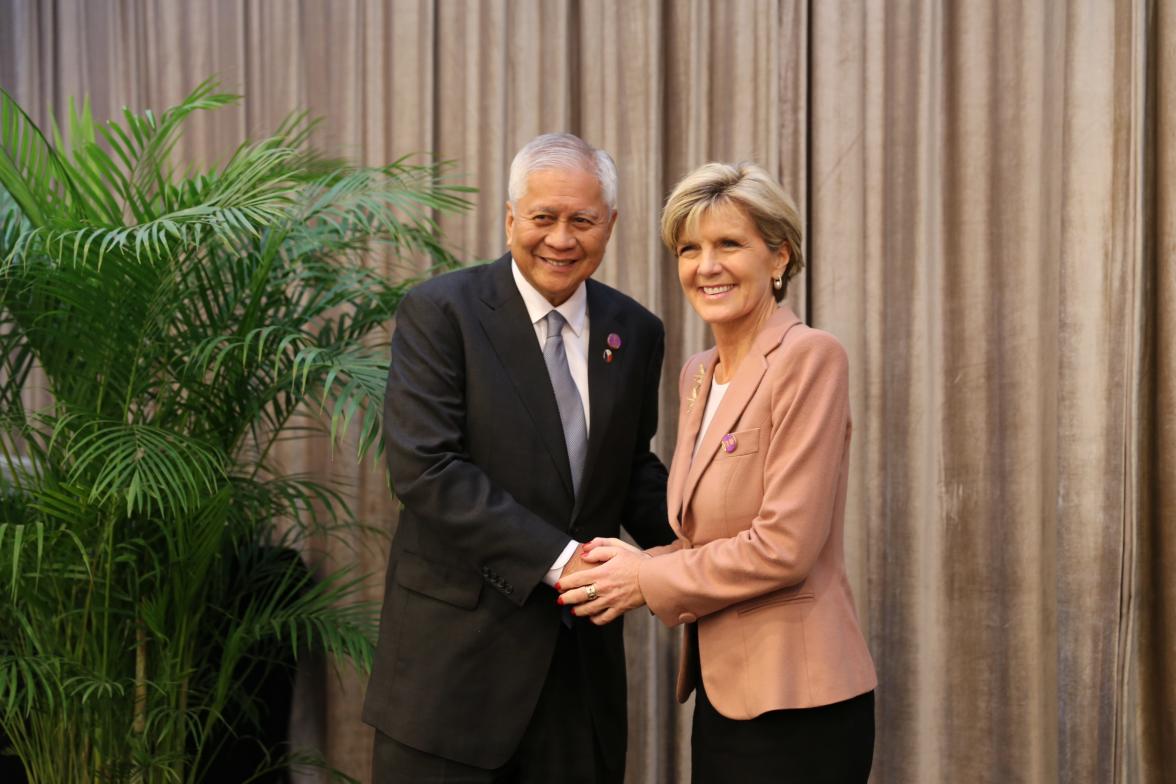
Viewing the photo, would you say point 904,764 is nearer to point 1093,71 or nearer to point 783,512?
point 783,512

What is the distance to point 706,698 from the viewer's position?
1.93m

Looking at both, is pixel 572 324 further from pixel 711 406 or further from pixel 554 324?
pixel 711 406

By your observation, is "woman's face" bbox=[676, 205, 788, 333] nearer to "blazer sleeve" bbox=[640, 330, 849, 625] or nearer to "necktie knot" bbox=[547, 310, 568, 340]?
"blazer sleeve" bbox=[640, 330, 849, 625]

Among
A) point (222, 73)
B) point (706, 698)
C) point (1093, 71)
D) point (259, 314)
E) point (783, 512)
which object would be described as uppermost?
point (222, 73)

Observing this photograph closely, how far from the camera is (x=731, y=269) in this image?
1955 millimetres

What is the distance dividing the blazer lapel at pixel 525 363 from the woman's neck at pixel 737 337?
34 centimetres

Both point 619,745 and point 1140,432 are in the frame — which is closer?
point 619,745

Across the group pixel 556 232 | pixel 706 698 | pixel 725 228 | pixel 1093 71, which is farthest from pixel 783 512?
pixel 1093 71

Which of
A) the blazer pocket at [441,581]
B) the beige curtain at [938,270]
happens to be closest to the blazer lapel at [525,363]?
the blazer pocket at [441,581]

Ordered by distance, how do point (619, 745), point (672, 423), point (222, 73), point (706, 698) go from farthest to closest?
1. point (222, 73)
2. point (672, 423)
3. point (619, 745)
4. point (706, 698)

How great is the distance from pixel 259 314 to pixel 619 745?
1425 mm

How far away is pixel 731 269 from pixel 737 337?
13 centimetres

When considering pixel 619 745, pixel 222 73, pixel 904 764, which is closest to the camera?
pixel 619 745

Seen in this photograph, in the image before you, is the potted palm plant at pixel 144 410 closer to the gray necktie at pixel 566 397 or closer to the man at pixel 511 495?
the man at pixel 511 495
